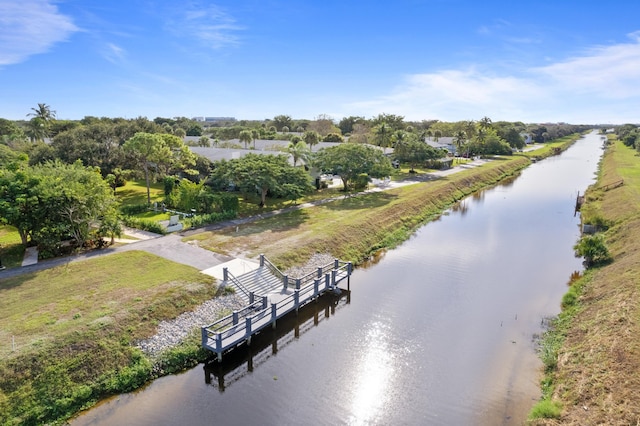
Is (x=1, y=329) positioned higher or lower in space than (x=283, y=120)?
lower

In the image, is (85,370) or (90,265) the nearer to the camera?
(85,370)

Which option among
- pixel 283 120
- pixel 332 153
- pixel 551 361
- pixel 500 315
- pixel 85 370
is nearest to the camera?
pixel 85 370

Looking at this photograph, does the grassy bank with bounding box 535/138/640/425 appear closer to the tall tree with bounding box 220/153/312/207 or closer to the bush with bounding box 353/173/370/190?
the tall tree with bounding box 220/153/312/207

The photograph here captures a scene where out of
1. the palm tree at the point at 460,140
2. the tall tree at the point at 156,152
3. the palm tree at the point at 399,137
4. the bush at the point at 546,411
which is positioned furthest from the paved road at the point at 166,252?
the palm tree at the point at 460,140

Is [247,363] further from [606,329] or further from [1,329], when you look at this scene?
[606,329]

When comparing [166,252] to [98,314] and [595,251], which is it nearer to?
[98,314]

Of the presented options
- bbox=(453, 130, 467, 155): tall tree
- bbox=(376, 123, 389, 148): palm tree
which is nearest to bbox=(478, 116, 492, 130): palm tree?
bbox=(453, 130, 467, 155): tall tree

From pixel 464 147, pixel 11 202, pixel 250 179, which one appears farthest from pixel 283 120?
pixel 11 202
